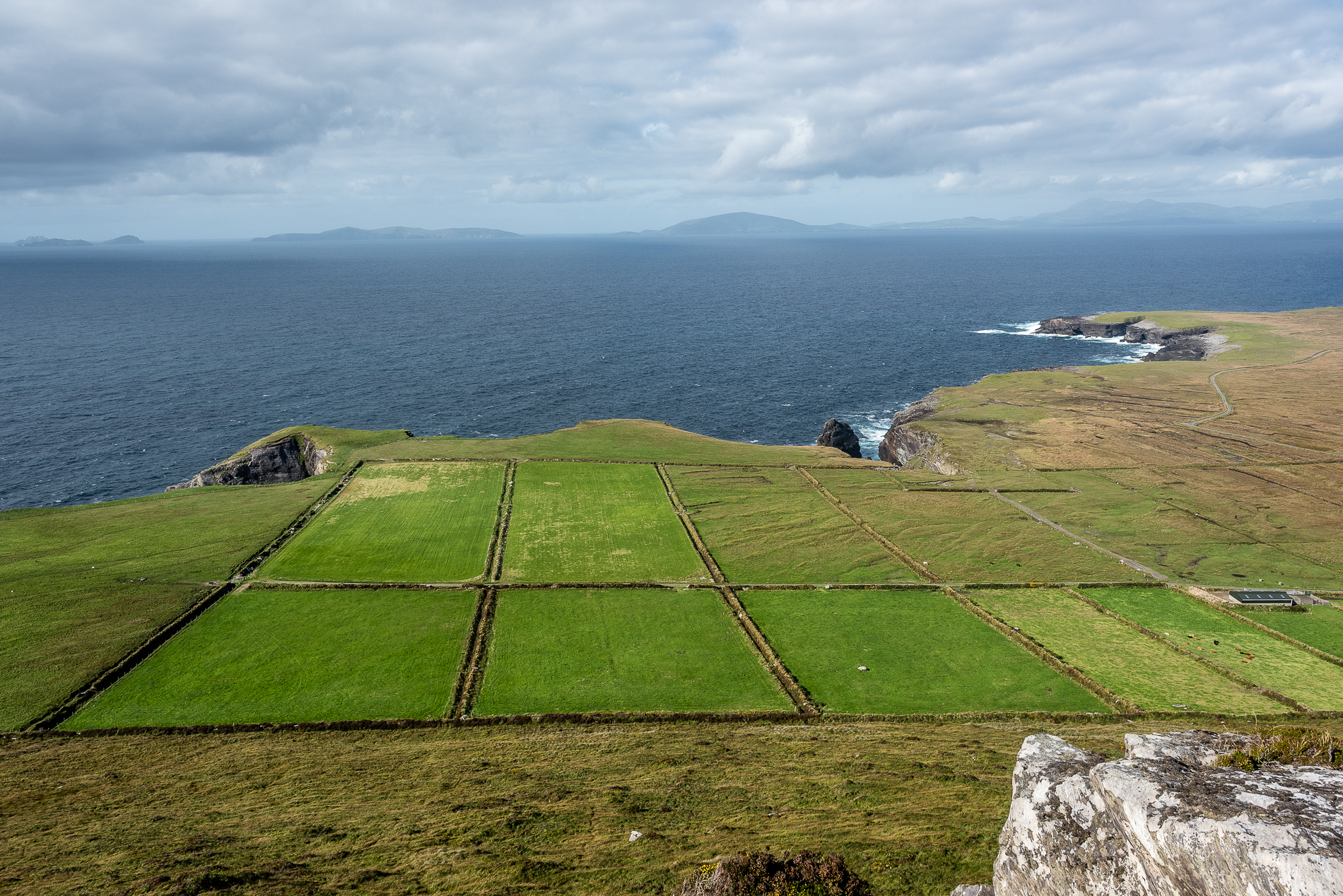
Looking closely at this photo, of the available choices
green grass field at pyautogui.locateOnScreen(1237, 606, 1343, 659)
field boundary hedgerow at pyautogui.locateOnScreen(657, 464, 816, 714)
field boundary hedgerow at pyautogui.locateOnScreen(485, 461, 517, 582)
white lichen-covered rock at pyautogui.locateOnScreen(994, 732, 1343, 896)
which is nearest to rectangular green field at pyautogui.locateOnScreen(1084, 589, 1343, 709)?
green grass field at pyautogui.locateOnScreen(1237, 606, 1343, 659)

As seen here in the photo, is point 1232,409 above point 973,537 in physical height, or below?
above

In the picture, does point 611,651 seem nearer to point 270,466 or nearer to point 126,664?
point 126,664

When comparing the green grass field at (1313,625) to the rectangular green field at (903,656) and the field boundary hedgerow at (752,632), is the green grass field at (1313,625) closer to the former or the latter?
the rectangular green field at (903,656)

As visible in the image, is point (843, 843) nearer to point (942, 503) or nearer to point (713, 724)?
point (713, 724)

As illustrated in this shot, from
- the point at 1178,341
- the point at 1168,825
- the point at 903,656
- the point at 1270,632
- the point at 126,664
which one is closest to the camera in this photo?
the point at 1168,825

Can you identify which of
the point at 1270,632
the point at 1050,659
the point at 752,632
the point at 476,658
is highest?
the point at 476,658

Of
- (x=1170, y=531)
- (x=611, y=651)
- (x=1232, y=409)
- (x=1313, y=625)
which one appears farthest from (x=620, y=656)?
(x=1232, y=409)

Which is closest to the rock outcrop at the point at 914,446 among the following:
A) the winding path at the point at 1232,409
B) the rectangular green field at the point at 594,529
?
the winding path at the point at 1232,409

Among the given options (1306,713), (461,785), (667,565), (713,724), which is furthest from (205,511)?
(1306,713)
